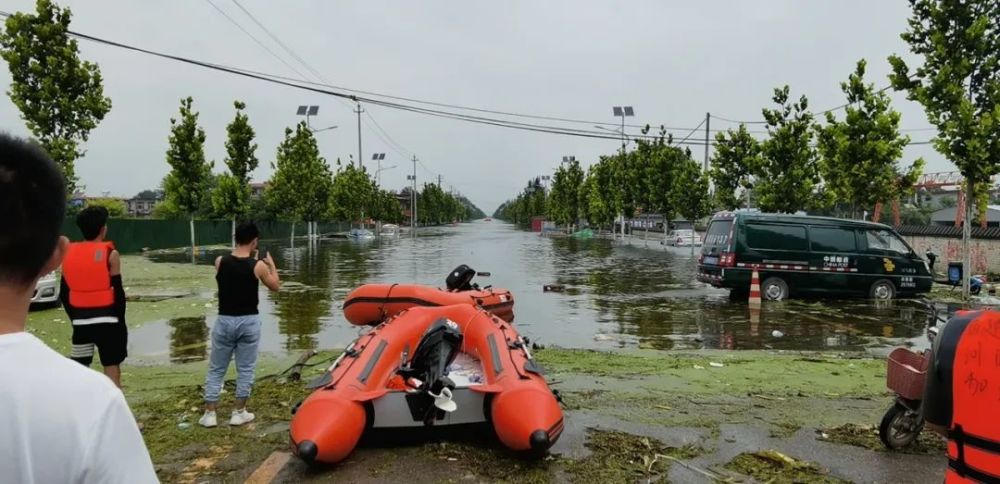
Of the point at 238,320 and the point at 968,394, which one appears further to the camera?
the point at 238,320

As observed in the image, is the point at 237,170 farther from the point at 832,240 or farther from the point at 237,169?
the point at 832,240

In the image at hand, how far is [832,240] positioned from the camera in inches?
582

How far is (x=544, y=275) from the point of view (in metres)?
→ 21.0

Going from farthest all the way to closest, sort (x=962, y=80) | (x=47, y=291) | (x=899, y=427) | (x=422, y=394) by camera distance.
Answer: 1. (x=962, y=80)
2. (x=47, y=291)
3. (x=899, y=427)
4. (x=422, y=394)

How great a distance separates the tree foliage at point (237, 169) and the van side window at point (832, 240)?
2860 centimetres

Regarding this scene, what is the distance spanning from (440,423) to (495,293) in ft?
15.4

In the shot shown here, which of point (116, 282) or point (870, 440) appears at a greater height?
point (116, 282)

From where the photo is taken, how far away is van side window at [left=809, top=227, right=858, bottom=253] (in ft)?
48.4

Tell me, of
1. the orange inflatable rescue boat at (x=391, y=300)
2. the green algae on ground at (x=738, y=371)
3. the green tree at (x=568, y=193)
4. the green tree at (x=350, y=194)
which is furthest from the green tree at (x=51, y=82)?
the green tree at (x=568, y=193)

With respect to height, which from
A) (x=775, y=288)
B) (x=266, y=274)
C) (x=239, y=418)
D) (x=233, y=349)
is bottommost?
(x=239, y=418)

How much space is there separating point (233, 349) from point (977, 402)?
5.10 metres

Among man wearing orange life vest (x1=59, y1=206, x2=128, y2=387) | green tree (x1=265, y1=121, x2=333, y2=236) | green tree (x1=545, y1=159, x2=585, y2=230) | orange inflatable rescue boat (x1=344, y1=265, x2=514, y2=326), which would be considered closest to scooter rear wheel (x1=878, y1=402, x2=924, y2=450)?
orange inflatable rescue boat (x1=344, y1=265, x2=514, y2=326)

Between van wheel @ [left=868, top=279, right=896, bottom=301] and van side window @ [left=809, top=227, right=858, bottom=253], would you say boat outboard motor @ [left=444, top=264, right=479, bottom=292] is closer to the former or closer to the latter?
van side window @ [left=809, top=227, right=858, bottom=253]

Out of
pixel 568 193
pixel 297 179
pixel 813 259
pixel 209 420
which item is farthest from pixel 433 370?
pixel 568 193
